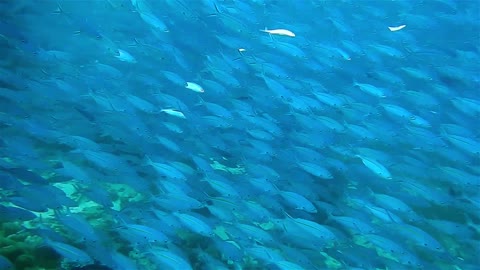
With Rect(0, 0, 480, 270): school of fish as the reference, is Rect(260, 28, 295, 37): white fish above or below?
above

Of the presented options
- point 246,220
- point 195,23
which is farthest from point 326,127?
point 195,23

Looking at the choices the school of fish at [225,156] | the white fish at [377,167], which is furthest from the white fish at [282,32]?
the white fish at [377,167]

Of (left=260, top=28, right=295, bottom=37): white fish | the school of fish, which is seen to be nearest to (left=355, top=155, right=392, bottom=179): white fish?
the school of fish

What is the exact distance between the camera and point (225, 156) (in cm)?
670

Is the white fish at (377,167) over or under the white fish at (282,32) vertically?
under

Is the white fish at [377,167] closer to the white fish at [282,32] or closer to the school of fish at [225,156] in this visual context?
the school of fish at [225,156]

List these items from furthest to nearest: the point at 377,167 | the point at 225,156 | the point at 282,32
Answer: the point at 282,32 → the point at 225,156 → the point at 377,167

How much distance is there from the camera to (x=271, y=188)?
5453mm

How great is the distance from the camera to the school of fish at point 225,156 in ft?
15.9

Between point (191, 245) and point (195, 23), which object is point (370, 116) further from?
point (195, 23)

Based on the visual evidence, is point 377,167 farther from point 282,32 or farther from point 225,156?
point 282,32

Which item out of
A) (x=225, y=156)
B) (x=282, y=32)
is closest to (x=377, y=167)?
(x=225, y=156)

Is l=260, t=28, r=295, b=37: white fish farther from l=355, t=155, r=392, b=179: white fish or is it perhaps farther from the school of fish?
l=355, t=155, r=392, b=179: white fish

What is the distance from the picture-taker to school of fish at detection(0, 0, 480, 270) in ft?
15.9
